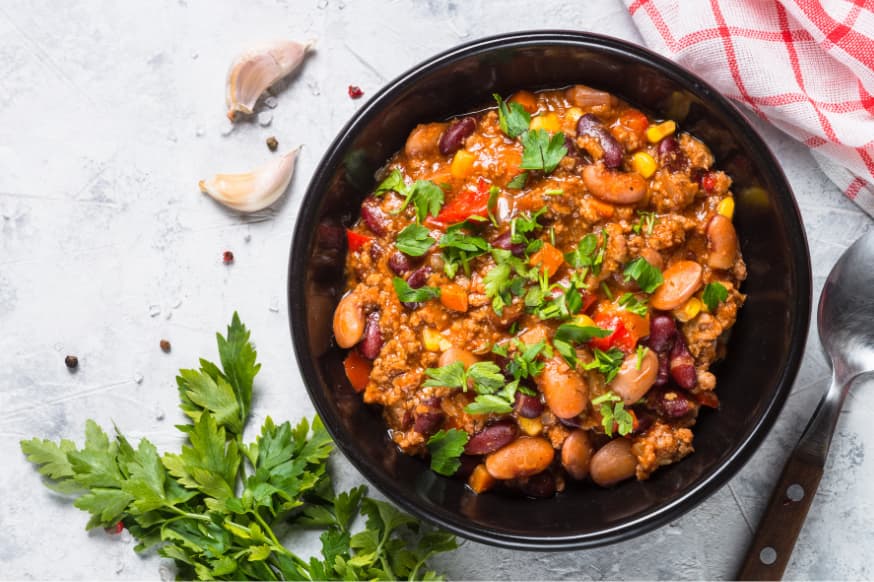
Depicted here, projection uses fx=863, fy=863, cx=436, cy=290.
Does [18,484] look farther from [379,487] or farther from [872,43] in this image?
[872,43]

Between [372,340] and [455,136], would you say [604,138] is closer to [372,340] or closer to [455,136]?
[455,136]

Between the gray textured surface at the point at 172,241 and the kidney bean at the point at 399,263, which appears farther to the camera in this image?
the gray textured surface at the point at 172,241

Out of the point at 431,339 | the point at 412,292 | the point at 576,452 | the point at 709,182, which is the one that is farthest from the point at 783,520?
the point at 412,292

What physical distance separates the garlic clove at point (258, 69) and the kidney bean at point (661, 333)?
1.98 meters

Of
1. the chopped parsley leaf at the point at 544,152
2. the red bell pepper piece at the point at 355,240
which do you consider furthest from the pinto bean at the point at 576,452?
the red bell pepper piece at the point at 355,240

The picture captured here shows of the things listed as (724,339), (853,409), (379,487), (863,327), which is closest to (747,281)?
(724,339)

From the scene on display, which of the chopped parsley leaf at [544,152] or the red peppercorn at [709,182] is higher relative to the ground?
the chopped parsley leaf at [544,152]

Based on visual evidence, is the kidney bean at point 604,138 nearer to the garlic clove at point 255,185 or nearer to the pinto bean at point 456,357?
the pinto bean at point 456,357

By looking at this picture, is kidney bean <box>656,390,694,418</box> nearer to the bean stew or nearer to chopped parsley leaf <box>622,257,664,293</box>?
the bean stew

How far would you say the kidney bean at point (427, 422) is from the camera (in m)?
3.30

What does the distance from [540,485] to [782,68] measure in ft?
6.74

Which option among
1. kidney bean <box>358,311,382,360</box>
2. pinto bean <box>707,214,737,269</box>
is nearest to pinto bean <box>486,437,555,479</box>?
kidney bean <box>358,311,382,360</box>

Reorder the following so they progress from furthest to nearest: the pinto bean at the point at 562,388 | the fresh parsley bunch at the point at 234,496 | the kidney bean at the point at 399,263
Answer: the fresh parsley bunch at the point at 234,496, the kidney bean at the point at 399,263, the pinto bean at the point at 562,388

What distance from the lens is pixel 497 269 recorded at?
10.6 feet
